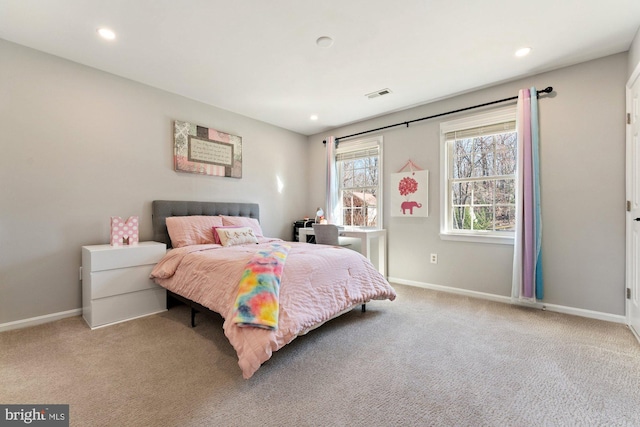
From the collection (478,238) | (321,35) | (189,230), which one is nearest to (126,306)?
(189,230)

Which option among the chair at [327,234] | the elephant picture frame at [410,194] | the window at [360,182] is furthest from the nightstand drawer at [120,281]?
the elephant picture frame at [410,194]

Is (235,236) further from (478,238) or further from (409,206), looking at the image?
(478,238)

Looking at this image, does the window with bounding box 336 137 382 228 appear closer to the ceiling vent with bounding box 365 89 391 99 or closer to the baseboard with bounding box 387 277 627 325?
the ceiling vent with bounding box 365 89 391 99

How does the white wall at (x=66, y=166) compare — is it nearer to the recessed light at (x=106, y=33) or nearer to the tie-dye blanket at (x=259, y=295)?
the recessed light at (x=106, y=33)

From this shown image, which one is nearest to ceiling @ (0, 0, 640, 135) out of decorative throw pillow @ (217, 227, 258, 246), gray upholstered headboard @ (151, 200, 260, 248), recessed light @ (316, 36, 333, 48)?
recessed light @ (316, 36, 333, 48)

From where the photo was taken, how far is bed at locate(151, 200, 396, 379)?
1.65 m

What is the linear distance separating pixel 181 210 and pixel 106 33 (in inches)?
70.9

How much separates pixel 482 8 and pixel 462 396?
254 centimetres

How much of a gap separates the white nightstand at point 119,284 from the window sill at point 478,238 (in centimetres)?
331

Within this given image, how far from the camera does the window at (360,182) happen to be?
421 centimetres

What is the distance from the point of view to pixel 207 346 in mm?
2068

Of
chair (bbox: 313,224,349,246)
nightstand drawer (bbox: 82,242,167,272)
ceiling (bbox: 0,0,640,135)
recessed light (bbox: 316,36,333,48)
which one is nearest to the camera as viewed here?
ceiling (bbox: 0,0,640,135)

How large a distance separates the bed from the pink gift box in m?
0.34

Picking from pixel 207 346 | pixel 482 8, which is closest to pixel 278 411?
pixel 207 346
